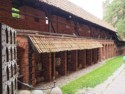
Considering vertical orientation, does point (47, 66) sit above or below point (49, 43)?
below

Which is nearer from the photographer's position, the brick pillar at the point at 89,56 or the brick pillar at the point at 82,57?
the brick pillar at the point at 82,57

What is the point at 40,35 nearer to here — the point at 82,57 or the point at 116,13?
the point at 82,57

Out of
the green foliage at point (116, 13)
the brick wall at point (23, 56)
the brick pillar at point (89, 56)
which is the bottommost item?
the brick pillar at point (89, 56)

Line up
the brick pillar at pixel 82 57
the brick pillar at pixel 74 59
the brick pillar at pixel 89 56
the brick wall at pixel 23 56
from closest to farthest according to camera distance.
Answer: the brick wall at pixel 23 56 < the brick pillar at pixel 74 59 < the brick pillar at pixel 82 57 < the brick pillar at pixel 89 56

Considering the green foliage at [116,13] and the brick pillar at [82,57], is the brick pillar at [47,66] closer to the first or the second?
the brick pillar at [82,57]

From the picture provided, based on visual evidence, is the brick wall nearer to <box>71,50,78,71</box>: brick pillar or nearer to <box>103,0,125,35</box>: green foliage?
<box>71,50,78,71</box>: brick pillar

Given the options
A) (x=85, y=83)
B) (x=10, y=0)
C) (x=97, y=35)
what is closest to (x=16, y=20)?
(x=10, y=0)

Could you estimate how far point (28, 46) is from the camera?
440 inches

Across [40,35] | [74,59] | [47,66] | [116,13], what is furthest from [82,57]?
A: [116,13]

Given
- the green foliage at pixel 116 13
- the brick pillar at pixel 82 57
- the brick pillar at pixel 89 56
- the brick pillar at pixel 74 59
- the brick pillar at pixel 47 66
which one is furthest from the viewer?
the green foliage at pixel 116 13

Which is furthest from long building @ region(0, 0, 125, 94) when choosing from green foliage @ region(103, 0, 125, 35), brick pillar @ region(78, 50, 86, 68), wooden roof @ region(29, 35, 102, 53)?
green foliage @ region(103, 0, 125, 35)

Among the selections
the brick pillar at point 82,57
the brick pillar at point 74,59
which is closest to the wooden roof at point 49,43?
the brick pillar at point 74,59

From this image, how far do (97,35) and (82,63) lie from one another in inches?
349

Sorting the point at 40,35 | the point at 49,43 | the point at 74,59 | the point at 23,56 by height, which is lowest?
the point at 74,59
